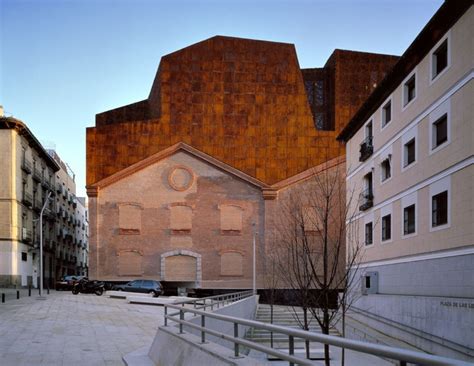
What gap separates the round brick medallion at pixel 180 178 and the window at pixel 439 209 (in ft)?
102

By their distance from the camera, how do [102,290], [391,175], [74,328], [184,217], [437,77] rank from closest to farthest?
[74,328] → [437,77] → [391,175] → [102,290] → [184,217]

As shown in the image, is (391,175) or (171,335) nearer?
(171,335)

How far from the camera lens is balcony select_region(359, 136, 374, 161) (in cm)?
2977

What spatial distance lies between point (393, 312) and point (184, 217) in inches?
1190

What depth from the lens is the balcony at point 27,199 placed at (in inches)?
1935

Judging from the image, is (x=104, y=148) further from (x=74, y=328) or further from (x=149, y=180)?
(x=74, y=328)

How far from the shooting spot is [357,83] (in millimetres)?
51688

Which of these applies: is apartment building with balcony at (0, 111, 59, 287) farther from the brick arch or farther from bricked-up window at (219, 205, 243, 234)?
bricked-up window at (219, 205, 243, 234)

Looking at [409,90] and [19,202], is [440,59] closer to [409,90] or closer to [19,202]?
[409,90]

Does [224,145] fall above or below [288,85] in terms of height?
below

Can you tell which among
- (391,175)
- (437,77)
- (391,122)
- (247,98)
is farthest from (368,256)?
(247,98)

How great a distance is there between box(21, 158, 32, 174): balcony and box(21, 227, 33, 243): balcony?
5.54 meters

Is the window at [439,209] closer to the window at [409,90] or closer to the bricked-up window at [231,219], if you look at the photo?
the window at [409,90]

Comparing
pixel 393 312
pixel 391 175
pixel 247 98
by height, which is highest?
pixel 247 98
